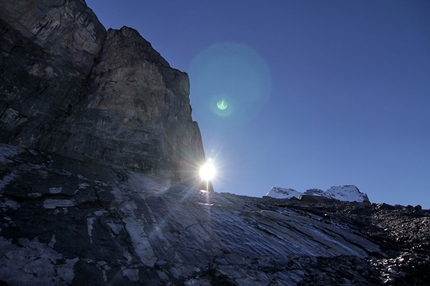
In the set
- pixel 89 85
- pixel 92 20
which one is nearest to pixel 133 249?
pixel 89 85

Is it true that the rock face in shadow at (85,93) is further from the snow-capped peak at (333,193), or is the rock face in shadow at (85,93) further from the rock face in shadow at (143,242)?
the snow-capped peak at (333,193)

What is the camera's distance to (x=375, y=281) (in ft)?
26.8

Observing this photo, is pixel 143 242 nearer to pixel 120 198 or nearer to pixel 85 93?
pixel 120 198

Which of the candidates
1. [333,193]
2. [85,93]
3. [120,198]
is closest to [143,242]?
[120,198]

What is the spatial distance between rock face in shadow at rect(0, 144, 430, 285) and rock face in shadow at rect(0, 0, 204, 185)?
3.01 metres

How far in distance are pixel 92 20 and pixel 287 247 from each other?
66.4ft

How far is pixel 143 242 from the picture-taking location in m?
6.44

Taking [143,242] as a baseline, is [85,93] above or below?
above

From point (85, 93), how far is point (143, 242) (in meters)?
13.0

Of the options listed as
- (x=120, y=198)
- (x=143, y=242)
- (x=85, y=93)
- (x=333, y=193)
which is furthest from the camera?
(x=333, y=193)

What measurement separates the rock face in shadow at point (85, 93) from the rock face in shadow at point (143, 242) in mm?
3015

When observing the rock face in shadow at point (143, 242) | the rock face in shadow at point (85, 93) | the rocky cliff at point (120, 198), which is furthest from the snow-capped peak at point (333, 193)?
the rock face in shadow at point (143, 242)

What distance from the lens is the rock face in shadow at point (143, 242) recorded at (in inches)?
194

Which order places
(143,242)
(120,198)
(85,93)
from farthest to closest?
(85,93) → (120,198) → (143,242)
